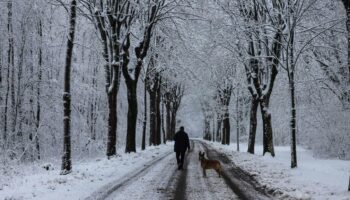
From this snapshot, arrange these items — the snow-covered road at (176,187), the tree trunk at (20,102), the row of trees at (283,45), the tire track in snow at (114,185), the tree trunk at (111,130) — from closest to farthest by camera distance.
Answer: the tire track in snow at (114,185) → the snow-covered road at (176,187) → the row of trees at (283,45) → the tree trunk at (111,130) → the tree trunk at (20,102)

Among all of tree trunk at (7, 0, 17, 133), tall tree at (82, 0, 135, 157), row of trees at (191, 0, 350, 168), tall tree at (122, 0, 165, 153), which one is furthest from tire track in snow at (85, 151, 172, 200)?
tree trunk at (7, 0, 17, 133)

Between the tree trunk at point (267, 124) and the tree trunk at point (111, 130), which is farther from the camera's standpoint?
the tree trunk at point (267, 124)

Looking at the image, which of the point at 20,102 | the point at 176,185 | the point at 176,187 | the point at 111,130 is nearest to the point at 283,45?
the point at 176,185

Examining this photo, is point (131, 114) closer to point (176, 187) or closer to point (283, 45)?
point (283, 45)

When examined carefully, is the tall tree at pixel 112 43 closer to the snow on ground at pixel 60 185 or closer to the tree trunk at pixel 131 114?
the tree trunk at pixel 131 114

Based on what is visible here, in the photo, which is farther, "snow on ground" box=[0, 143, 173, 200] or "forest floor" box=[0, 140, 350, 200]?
"forest floor" box=[0, 140, 350, 200]

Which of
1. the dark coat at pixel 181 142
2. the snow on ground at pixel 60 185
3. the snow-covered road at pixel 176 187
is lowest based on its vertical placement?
the snow-covered road at pixel 176 187

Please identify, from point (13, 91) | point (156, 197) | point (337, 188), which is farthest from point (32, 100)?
point (337, 188)

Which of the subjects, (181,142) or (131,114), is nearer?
(181,142)

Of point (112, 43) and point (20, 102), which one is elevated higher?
point (112, 43)

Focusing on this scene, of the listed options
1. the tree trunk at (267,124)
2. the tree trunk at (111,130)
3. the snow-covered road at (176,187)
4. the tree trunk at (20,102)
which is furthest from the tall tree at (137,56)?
the snow-covered road at (176,187)

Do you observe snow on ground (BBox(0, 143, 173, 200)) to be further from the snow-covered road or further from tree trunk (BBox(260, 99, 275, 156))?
tree trunk (BBox(260, 99, 275, 156))

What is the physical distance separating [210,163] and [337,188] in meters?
5.46

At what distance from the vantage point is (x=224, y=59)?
3412 centimetres
